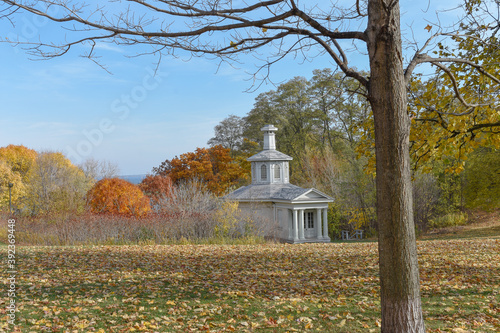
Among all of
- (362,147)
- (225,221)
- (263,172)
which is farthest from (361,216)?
(362,147)

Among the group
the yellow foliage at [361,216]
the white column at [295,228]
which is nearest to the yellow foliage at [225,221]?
the white column at [295,228]

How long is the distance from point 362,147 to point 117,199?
15540 millimetres

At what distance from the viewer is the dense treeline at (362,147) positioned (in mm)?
8422

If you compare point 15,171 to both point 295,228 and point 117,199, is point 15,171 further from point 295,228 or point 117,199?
point 295,228

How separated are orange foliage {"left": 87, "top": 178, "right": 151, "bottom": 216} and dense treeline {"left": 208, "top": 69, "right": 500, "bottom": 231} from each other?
10.2 meters

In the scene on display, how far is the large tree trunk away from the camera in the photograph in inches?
166

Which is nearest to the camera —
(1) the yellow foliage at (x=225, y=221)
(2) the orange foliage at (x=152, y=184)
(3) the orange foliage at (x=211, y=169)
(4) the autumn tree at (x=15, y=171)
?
(1) the yellow foliage at (x=225, y=221)

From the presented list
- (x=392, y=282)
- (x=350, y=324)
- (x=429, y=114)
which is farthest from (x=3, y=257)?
(x=429, y=114)

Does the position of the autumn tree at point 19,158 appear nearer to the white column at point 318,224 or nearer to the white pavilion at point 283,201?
the white pavilion at point 283,201

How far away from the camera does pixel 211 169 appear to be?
36.0 metres

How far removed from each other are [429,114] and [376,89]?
15.3 ft

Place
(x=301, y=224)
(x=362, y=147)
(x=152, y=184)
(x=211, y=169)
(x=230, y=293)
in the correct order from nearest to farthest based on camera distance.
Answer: (x=230, y=293), (x=362, y=147), (x=301, y=224), (x=152, y=184), (x=211, y=169)

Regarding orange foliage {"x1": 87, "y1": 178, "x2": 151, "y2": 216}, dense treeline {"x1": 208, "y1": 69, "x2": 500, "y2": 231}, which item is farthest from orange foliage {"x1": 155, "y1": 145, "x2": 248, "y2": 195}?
orange foliage {"x1": 87, "y1": 178, "x2": 151, "y2": 216}

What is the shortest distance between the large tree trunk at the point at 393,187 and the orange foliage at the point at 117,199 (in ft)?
57.4
